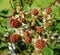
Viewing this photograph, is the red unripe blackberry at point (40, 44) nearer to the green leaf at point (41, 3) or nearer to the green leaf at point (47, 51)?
the green leaf at point (47, 51)

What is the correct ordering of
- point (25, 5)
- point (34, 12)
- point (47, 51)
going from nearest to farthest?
point (47, 51)
point (34, 12)
point (25, 5)

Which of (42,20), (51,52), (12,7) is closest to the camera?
(51,52)

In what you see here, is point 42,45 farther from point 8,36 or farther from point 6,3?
point 6,3

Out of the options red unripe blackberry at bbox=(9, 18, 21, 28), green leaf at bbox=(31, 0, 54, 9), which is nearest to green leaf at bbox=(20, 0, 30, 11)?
green leaf at bbox=(31, 0, 54, 9)

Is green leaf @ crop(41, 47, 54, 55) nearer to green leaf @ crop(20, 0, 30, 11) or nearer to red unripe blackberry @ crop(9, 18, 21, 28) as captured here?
red unripe blackberry @ crop(9, 18, 21, 28)

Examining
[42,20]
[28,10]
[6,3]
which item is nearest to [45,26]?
[42,20]

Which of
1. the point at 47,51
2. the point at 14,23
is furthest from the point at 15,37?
the point at 47,51

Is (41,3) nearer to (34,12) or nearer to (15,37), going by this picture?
(34,12)

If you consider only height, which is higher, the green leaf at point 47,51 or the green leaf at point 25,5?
the green leaf at point 25,5

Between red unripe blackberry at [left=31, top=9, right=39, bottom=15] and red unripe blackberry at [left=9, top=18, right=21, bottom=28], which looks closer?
red unripe blackberry at [left=9, top=18, right=21, bottom=28]

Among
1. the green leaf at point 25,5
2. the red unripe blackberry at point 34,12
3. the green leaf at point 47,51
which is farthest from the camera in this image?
the green leaf at point 25,5

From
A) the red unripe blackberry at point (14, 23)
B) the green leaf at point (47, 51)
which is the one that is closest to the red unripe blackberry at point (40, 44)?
the green leaf at point (47, 51)
